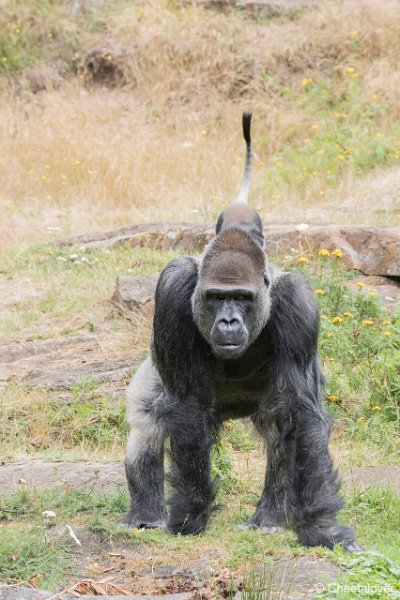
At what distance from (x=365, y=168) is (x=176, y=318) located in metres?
7.41

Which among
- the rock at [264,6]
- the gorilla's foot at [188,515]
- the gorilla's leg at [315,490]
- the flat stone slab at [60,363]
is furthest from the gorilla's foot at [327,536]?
the rock at [264,6]

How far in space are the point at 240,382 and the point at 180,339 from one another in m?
0.39

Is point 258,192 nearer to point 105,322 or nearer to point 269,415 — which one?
point 105,322

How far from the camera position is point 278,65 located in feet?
46.8

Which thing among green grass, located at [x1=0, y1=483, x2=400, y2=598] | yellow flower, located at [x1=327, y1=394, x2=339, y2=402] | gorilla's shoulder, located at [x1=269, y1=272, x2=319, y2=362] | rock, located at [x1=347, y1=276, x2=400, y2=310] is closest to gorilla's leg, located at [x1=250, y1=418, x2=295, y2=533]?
green grass, located at [x1=0, y1=483, x2=400, y2=598]

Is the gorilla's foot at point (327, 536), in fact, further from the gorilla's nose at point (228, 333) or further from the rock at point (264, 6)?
the rock at point (264, 6)

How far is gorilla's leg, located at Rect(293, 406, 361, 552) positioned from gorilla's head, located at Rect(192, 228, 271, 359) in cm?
41

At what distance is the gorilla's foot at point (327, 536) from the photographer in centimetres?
384

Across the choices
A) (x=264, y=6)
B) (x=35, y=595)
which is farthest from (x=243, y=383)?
(x=264, y=6)

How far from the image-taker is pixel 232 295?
13.7 ft

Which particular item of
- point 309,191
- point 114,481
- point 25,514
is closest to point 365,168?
point 309,191

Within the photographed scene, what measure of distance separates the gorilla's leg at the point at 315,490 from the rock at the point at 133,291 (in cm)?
341

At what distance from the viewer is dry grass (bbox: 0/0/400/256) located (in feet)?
35.1

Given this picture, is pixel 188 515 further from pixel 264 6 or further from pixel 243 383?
pixel 264 6
